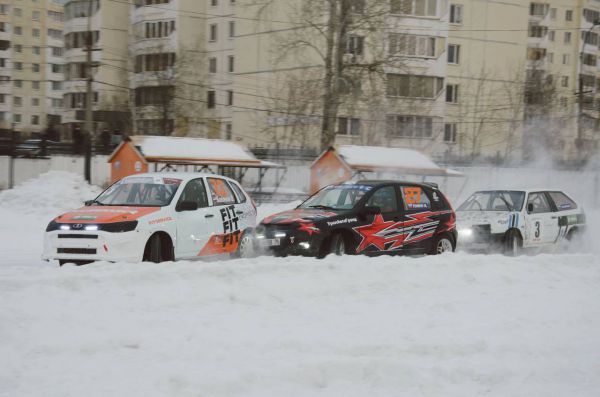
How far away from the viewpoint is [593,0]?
8600 cm

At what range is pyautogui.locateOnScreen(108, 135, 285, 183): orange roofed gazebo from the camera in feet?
91.9

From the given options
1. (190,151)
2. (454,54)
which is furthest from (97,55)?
(190,151)

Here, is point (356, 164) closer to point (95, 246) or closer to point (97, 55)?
point (95, 246)

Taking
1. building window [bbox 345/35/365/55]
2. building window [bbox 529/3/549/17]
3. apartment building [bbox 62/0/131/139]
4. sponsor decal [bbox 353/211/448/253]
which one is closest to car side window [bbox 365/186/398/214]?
sponsor decal [bbox 353/211/448/253]

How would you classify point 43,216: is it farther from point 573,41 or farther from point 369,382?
point 573,41

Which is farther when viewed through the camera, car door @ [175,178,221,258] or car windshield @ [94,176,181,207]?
car windshield @ [94,176,181,207]

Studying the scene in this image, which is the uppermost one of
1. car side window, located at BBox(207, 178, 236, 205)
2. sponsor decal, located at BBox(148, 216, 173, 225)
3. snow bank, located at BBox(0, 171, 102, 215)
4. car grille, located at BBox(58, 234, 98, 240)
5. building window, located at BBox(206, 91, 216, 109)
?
building window, located at BBox(206, 91, 216, 109)

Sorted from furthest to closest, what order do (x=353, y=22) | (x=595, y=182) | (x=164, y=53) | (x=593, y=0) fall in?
(x=593, y=0) → (x=164, y=53) → (x=595, y=182) → (x=353, y=22)

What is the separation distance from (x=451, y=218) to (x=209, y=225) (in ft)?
15.4

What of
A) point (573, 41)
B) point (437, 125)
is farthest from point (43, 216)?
point (573, 41)

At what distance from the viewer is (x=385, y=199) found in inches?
510

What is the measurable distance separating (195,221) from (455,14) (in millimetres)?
50402

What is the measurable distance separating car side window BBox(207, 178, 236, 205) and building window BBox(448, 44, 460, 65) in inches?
1914

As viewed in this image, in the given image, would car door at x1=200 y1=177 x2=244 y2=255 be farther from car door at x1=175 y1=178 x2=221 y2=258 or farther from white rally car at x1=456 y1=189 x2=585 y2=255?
white rally car at x1=456 y1=189 x2=585 y2=255
